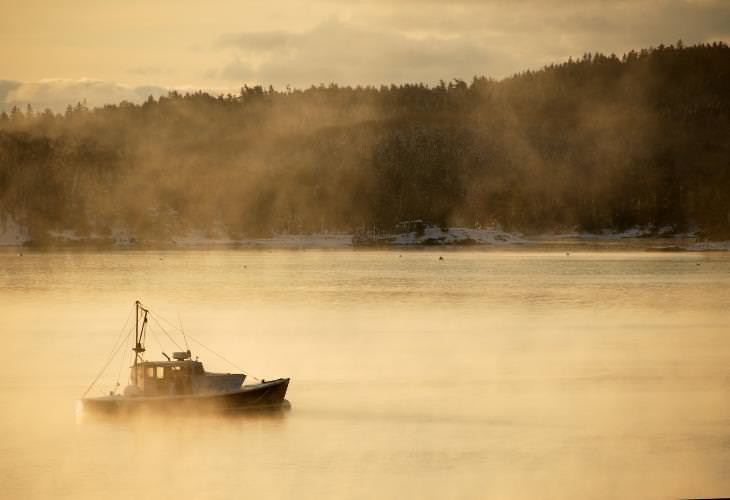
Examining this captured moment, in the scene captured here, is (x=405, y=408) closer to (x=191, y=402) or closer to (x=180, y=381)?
(x=191, y=402)

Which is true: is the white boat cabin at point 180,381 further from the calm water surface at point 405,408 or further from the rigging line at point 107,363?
the rigging line at point 107,363

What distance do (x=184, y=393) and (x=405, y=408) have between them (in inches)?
402

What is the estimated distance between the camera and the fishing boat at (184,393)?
2092 inches

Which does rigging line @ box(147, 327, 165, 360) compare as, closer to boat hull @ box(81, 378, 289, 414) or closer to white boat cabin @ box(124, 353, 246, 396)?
white boat cabin @ box(124, 353, 246, 396)

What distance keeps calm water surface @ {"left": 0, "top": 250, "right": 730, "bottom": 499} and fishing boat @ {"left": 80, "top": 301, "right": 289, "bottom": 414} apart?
0.78 m

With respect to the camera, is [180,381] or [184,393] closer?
[184,393]

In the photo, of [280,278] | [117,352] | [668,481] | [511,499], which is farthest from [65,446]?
[280,278]

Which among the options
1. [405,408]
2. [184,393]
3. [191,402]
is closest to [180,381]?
[184,393]

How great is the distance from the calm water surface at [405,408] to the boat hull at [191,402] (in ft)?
2.23

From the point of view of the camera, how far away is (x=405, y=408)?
57688mm

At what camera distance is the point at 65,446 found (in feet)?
162

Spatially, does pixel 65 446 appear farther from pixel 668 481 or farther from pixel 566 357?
pixel 566 357

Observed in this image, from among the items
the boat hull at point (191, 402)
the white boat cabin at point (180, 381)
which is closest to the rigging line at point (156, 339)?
the white boat cabin at point (180, 381)

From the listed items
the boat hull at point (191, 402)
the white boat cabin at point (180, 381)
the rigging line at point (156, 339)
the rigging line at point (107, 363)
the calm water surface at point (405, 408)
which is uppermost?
the white boat cabin at point (180, 381)
